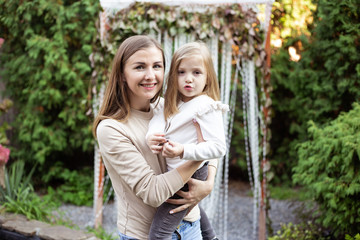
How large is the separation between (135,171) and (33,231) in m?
A: 2.01

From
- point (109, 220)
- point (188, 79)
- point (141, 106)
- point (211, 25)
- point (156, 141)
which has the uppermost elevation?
point (211, 25)

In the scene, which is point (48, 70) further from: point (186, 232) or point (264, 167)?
point (186, 232)

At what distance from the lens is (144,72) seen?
1450 millimetres

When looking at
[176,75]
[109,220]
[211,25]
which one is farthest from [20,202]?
[176,75]

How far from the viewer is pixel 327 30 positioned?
144 inches

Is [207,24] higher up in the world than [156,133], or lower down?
higher up

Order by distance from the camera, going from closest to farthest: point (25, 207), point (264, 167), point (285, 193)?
point (25, 207), point (264, 167), point (285, 193)

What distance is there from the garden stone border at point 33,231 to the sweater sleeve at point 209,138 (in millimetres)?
1868

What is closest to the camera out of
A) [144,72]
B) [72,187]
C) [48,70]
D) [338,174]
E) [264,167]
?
[144,72]

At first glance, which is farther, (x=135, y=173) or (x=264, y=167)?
(x=264, y=167)

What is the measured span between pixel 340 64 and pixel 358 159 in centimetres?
125

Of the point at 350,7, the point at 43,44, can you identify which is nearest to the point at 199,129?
the point at 350,7

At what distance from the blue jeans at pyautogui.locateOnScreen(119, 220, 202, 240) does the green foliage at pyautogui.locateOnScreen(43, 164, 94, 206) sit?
3156 millimetres

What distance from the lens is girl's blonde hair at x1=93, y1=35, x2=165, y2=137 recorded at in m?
1.46
